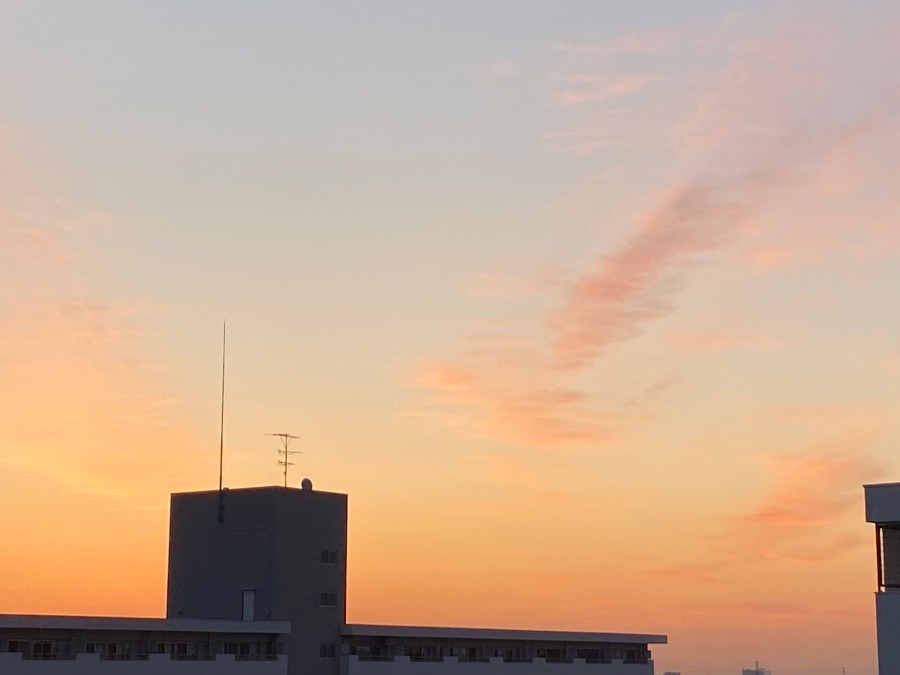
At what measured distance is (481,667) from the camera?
105375 mm

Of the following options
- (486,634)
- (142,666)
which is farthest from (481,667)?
(142,666)

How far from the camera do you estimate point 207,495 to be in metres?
99.1

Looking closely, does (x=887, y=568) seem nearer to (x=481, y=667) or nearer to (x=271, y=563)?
(x=271, y=563)

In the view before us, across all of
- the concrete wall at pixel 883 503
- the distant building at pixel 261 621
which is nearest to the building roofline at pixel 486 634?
the distant building at pixel 261 621

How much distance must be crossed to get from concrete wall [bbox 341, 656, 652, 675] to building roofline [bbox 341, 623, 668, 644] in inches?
64.2

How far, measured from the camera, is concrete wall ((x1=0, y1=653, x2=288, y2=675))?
257 ft

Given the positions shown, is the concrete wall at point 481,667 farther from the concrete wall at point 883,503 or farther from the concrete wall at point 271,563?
the concrete wall at point 883,503

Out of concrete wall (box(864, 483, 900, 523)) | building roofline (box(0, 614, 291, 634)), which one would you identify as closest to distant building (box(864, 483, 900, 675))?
concrete wall (box(864, 483, 900, 523))

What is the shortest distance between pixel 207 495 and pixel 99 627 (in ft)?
60.0

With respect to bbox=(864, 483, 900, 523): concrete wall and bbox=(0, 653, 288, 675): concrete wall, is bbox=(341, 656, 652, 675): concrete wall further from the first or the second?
bbox=(864, 483, 900, 523): concrete wall

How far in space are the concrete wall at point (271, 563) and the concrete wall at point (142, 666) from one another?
320cm

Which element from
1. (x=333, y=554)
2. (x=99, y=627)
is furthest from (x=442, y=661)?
(x=99, y=627)

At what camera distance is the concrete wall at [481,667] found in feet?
320

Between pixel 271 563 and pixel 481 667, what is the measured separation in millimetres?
20499
